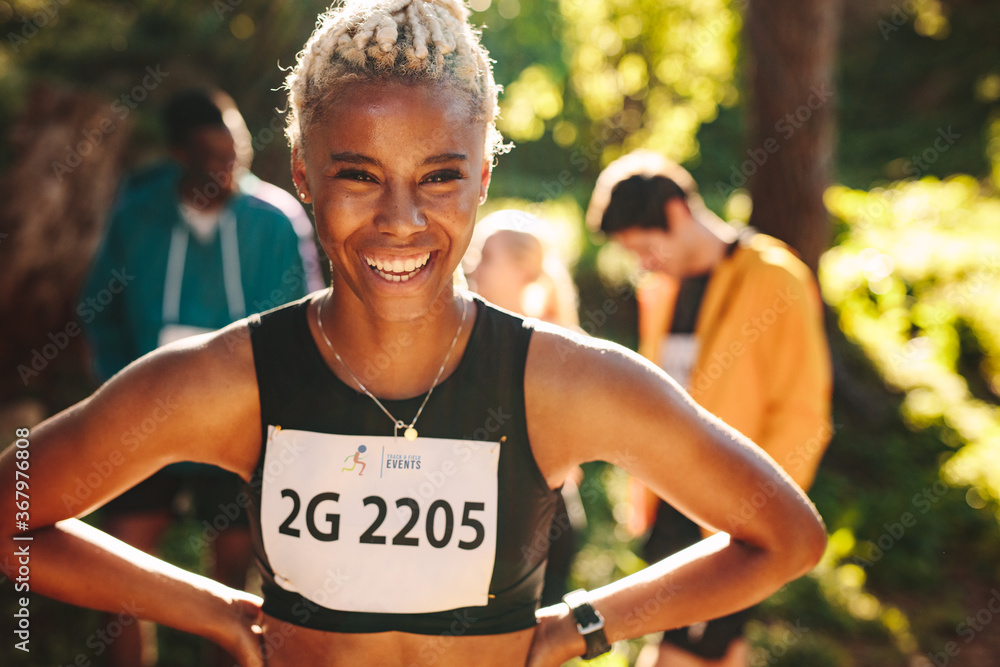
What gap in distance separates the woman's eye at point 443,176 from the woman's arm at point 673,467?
34cm

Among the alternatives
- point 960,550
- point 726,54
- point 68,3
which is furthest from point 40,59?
point 960,550

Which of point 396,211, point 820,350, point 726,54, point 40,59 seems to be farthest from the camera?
point 726,54

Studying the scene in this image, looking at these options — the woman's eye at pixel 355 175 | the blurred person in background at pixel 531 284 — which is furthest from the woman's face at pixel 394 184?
the blurred person in background at pixel 531 284

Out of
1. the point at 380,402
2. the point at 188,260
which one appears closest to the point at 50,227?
the point at 188,260

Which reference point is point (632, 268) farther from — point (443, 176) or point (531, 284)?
point (443, 176)

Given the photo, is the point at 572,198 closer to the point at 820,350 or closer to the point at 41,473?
the point at 820,350

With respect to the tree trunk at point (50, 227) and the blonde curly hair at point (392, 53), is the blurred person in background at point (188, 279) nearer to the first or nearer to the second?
the blonde curly hair at point (392, 53)

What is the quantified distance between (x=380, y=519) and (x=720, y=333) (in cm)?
196

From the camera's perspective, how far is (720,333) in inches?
117

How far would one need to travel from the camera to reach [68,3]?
8.33 m

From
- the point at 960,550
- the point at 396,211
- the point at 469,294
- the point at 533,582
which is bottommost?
the point at 960,550

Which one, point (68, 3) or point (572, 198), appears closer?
point (68, 3)

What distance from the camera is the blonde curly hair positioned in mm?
1273

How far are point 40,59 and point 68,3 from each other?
3.24 ft
